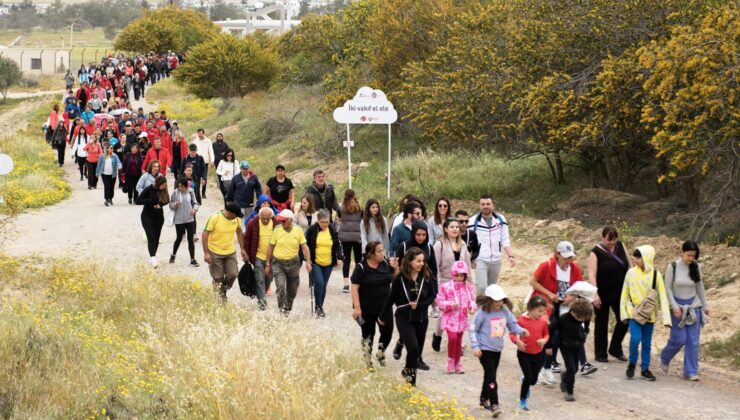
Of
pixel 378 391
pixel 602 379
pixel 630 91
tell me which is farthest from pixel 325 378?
pixel 630 91

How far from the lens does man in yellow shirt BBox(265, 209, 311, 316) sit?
500 inches

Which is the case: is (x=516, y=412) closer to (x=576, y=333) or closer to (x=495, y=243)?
(x=576, y=333)

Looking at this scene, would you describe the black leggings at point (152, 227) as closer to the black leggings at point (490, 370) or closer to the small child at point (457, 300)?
the small child at point (457, 300)

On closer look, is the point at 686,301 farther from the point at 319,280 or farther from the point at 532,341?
the point at 319,280

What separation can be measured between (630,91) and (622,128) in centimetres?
72

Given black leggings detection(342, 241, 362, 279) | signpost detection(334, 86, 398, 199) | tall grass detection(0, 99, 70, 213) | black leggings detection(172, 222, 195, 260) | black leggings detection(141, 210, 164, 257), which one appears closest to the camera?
black leggings detection(342, 241, 362, 279)

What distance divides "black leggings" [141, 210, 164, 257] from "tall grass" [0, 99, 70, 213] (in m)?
7.00

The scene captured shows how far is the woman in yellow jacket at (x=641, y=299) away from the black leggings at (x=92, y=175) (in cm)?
1695

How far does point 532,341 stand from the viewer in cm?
978

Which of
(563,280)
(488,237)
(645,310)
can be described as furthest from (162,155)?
(645,310)

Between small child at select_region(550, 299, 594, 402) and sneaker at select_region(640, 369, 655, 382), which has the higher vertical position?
small child at select_region(550, 299, 594, 402)

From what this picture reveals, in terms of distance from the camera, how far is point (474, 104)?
20.7 metres

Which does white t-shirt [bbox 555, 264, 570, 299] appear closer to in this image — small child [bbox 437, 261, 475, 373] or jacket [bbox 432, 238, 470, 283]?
small child [bbox 437, 261, 475, 373]

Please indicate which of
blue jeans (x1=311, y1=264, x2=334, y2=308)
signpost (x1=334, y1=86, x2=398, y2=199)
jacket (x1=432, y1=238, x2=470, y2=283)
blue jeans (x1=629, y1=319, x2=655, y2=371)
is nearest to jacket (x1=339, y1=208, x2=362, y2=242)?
blue jeans (x1=311, y1=264, x2=334, y2=308)
